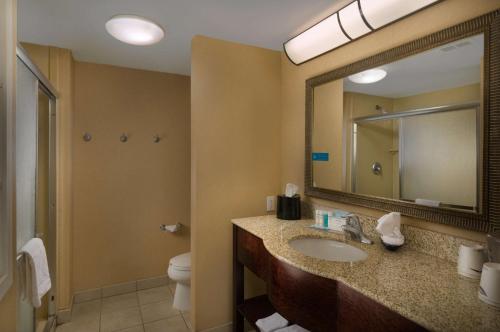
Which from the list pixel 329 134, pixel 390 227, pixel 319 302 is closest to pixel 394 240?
pixel 390 227

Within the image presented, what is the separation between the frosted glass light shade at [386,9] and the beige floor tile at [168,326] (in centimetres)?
251

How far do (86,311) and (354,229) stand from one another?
2.46 meters

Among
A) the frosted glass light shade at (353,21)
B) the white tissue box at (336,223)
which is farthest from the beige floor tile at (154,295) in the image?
the frosted glass light shade at (353,21)

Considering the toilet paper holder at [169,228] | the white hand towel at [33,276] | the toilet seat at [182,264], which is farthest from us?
the toilet paper holder at [169,228]

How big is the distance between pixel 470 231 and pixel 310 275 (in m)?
0.71

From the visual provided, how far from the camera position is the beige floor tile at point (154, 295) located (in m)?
2.50

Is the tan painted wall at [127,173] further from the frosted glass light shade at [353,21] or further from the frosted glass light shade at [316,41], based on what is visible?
the frosted glass light shade at [353,21]

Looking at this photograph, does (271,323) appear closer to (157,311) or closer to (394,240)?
(394,240)

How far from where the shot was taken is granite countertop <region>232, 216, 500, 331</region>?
0.72 meters

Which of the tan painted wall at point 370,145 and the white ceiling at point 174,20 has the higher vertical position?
the white ceiling at point 174,20

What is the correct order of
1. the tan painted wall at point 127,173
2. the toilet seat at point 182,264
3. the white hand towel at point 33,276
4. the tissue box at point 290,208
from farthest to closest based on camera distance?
the tan painted wall at point 127,173 < the toilet seat at point 182,264 < the tissue box at point 290,208 < the white hand towel at point 33,276

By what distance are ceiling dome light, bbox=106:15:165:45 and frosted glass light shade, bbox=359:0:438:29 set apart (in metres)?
1.25

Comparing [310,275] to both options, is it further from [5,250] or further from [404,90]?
[5,250]

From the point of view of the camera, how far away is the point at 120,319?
220cm
